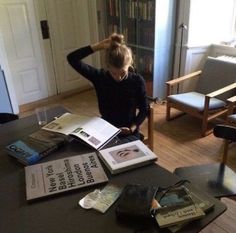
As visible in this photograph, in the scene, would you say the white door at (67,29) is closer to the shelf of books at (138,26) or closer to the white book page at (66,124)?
the shelf of books at (138,26)

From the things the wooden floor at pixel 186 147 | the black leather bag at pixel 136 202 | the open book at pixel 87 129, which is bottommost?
the wooden floor at pixel 186 147

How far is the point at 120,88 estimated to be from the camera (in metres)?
1.86

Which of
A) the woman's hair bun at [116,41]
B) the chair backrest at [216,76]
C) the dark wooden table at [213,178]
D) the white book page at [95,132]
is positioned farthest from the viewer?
the chair backrest at [216,76]

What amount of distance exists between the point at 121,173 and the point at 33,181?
0.37 meters

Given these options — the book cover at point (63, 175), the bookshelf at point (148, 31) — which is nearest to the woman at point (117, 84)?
the book cover at point (63, 175)

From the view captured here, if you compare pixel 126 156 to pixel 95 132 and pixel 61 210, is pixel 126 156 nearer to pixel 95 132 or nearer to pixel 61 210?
pixel 95 132

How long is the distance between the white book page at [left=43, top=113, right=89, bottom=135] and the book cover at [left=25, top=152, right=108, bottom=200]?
215 mm

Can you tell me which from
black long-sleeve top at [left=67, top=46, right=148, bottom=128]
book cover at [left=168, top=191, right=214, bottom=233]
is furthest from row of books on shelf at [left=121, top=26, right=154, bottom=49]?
book cover at [left=168, top=191, right=214, bottom=233]

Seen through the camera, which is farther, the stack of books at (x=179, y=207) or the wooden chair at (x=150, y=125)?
the wooden chair at (x=150, y=125)

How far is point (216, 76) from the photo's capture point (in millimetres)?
3064

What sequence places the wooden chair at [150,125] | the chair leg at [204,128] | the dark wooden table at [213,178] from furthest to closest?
the chair leg at [204,128], the wooden chair at [150,125], the dark wooden table at [213,178]

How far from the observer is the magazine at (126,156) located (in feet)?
3.95

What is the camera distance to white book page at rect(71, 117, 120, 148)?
1381mm

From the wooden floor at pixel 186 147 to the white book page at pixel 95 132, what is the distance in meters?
0.97
